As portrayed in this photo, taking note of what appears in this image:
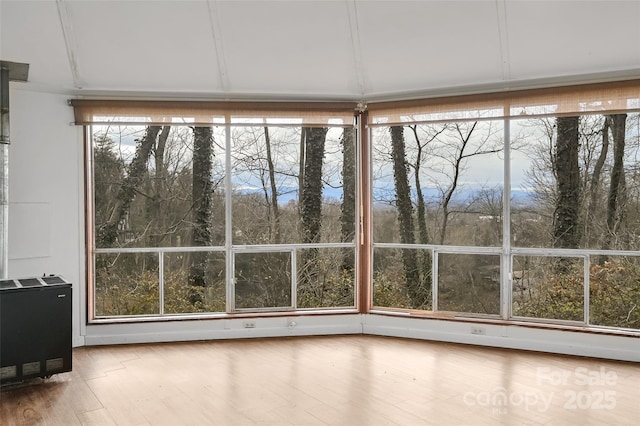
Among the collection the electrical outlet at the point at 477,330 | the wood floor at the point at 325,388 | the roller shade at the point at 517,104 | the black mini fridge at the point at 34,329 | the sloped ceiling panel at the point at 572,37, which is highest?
the sloped ceiling panel at the point at 572,37

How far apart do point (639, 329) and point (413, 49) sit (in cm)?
331

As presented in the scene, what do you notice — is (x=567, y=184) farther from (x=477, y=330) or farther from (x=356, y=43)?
(x=356, y=43)

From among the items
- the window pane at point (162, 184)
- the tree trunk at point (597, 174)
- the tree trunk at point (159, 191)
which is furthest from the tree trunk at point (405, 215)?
the tree trunk at point (159, 191)

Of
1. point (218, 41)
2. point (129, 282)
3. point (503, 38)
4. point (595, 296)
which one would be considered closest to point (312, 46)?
point (218, 41)

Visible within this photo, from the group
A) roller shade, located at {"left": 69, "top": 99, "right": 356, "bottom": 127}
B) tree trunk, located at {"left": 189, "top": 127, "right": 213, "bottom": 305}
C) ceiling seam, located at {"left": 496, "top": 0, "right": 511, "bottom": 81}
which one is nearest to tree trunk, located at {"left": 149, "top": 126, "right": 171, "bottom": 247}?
tree trunk, located at {"left": 189, "top": 127, "right": 213, "bottom": 305}

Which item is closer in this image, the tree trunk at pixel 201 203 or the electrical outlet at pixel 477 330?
the electrical outlet at pixel 477 330

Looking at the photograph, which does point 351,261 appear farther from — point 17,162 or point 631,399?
point 17,162

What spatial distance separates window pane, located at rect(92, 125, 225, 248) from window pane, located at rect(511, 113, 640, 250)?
10.4 ft

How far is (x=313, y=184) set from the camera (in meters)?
5.38

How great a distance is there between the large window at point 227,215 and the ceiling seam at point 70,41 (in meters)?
0.60

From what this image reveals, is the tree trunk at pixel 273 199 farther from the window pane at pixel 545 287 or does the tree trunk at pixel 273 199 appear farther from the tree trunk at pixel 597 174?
the tree trunk at pixel 597 174

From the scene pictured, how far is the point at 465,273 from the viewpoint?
492 cm

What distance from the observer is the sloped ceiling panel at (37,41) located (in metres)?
4.14

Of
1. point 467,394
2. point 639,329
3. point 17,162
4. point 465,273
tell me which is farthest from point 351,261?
point 17,162
